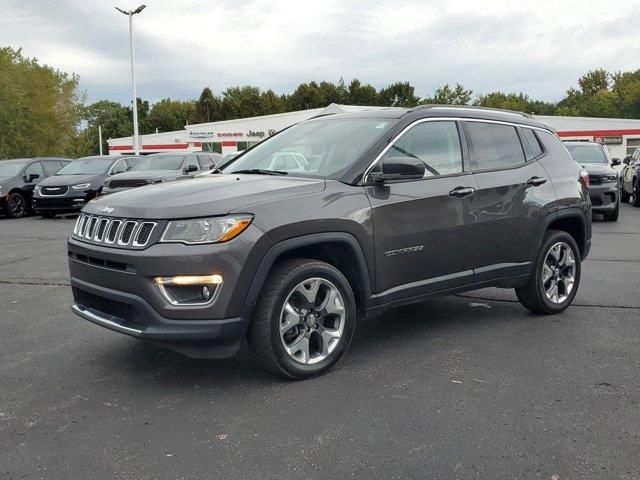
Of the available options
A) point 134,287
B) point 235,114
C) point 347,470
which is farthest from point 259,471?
point 235,114

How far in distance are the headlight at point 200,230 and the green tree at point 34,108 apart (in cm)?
4571

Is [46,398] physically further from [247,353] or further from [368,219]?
[368,219]

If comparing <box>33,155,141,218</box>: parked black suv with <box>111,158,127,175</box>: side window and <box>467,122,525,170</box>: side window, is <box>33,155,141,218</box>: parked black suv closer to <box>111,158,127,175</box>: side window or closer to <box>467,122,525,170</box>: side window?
<box>111,158,127,175</box>: side window

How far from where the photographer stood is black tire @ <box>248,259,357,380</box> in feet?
12.3

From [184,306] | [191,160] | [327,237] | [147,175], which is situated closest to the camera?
[184,306]

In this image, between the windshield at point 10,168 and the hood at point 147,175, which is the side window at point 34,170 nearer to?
the windshield at point 10,168

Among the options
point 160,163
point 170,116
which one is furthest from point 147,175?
point 170,116

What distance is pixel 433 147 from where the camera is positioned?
15.8ft

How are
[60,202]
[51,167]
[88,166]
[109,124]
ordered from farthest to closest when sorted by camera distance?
[109,124] < [51,167] < [88,166] < [60,202]

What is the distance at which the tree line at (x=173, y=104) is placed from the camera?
46562 mm

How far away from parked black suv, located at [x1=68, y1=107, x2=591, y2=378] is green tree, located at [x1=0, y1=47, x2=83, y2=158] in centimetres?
4499

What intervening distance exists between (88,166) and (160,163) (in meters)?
2.58

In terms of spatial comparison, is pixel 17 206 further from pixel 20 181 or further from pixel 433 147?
pixel 433 147

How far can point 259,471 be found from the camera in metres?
2.89
